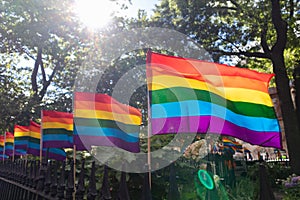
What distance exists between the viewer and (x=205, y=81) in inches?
156

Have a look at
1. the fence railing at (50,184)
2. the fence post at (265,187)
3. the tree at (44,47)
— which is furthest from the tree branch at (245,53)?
the fence post at (265,187)

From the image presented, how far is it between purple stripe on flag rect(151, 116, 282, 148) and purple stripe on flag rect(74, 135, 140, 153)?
162cm

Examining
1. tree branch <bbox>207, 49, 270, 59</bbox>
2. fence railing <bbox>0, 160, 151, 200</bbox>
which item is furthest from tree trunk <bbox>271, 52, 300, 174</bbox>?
fence railing <bbox>0, 160, 151, 200</bbox>

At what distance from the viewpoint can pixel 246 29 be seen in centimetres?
1520

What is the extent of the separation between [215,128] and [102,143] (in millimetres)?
2736

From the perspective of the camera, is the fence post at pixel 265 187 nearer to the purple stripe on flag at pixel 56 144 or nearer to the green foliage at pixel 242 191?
the green foliage at pixel 242 191

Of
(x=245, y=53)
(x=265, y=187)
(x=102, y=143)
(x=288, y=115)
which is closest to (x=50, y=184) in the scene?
(x=265, y=187)

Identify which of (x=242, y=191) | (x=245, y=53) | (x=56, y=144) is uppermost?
(x=245, y=53)

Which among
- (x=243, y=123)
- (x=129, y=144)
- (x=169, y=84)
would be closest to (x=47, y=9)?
(x=129, y=144)

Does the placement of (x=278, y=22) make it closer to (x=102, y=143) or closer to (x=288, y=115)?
(x=288, y=115)

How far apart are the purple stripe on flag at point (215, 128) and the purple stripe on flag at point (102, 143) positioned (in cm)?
162

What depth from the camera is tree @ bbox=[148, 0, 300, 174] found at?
13.5 m

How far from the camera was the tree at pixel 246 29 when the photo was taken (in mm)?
13531

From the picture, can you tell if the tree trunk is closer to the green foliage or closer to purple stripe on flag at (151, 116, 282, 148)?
the green foliage
